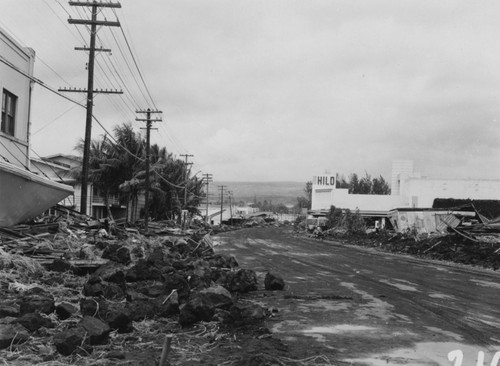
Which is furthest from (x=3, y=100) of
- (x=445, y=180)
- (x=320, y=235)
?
(x=445, y=180)

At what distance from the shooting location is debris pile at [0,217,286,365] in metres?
5.98

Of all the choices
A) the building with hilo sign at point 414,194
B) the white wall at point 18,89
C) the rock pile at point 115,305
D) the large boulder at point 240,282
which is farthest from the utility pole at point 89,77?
the building with hilo sign at point 414,194

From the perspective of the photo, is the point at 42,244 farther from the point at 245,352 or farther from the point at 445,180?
the point at 445,180

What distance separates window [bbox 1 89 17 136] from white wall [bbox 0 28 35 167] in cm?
14

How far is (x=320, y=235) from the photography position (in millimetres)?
52438

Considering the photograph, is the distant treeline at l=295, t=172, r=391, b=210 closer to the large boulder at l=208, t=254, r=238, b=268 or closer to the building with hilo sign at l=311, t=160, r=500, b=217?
the building with hilo sign at l=311, t=160, r=500, b=217

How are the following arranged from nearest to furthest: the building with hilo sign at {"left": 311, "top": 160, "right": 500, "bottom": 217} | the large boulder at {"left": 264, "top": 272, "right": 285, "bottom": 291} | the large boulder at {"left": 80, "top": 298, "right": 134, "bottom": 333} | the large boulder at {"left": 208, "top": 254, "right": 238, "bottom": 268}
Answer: the large boulder at {"left": 80, "top": 298, "right": 134, "bottom": 333} → the large boulder at {"left": 264, "top": 272, "right": 285, "bottom": 291} → the large boulder at {"left": 208, "top": 254, "right": 238, "bottom": 268} → the building with hilo sign at {"left": 311, "top": 160, "right": 500, "bottom": 217}

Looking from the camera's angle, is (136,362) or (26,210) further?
(26,210)

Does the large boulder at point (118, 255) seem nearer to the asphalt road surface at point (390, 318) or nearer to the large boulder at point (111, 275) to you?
the large boulder at point (111, 275)

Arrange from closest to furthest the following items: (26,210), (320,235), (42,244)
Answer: (42,244) < (26,210) < (320,235)

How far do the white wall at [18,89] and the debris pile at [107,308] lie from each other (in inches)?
234

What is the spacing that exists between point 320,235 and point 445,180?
1553 cm

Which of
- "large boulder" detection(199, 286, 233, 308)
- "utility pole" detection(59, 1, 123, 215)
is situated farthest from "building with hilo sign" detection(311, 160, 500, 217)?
"large boulder" detection(199, 286, 233, 308)

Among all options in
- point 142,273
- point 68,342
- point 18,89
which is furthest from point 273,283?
point 18,89
